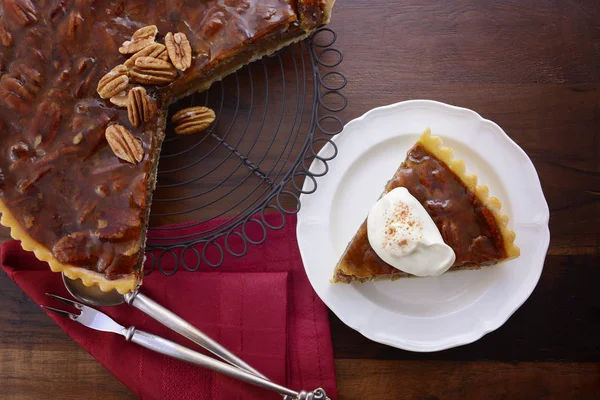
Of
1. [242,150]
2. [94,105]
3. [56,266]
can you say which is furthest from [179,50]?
→ [56,266]

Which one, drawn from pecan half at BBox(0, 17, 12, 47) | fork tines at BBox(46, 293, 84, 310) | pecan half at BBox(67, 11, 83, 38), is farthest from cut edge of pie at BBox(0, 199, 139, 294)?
pecan half at BBox(67, 11, 83, 38)

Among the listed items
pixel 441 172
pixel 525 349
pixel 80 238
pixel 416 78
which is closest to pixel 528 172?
pixel 441 172

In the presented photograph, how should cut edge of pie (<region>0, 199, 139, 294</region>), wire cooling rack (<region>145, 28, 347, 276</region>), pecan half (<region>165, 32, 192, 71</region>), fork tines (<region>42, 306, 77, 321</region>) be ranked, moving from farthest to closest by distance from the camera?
wire cooling rack (<region>145, 28, 347, 276</region>) < fork tines (<region>42, 306, 77, 321</region>) < pecan half (<region>165, 32, 192, 71</region>) < cut edge of pie (<region>0, 199, 139, 294</region>)

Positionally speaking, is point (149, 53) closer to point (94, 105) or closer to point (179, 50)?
point (179, 50)

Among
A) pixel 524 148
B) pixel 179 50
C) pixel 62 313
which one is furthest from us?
pixel 524 148

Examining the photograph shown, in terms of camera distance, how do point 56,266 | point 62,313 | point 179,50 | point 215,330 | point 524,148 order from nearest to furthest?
1. point 56,266
2. point 179,50
3. point 62,313
4. point 215,330
5. point 524,148

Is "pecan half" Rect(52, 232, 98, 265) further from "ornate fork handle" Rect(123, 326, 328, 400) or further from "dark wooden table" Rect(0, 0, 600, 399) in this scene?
"dark wooden table" Rect(0, 0, 600, 399)
